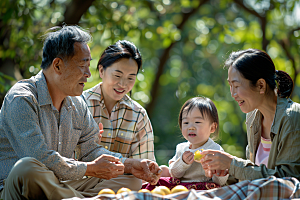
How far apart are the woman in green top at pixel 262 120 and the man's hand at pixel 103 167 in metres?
0.66

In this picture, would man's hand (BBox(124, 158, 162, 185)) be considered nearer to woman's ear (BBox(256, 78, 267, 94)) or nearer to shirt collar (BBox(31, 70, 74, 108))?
shirt collar (BBox(31, 70, 74, 108))

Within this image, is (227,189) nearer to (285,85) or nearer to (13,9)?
(285,85)

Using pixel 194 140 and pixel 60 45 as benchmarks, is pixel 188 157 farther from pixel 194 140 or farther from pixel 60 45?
pixel 60 45

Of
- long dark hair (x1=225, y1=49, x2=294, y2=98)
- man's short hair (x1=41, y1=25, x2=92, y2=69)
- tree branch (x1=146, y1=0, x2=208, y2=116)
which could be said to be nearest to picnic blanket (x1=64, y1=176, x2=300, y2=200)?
long dark hair (x1=225, y1=49, x2=294, y2=98)

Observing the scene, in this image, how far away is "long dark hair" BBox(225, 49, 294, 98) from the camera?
8.46 feet

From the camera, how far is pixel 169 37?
258 inches

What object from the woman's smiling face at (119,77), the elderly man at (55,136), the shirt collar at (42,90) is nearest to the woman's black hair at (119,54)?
the woman's smiling face at (119,77)

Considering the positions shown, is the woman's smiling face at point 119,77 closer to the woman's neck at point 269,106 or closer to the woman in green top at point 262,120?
the woman in green top at point 262,120

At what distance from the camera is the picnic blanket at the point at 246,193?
1896 millimetres

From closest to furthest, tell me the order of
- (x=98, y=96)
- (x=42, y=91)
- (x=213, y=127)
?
(x=42, y=91) → (x=213, y=127) → (x=98, y=96)

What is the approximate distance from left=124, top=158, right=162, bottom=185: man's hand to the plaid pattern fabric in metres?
0.52

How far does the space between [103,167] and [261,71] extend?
56.0 inches

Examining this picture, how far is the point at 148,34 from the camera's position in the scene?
6.19 meters

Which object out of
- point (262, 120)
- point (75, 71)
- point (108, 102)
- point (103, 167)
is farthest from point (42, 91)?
point (262, 120)
